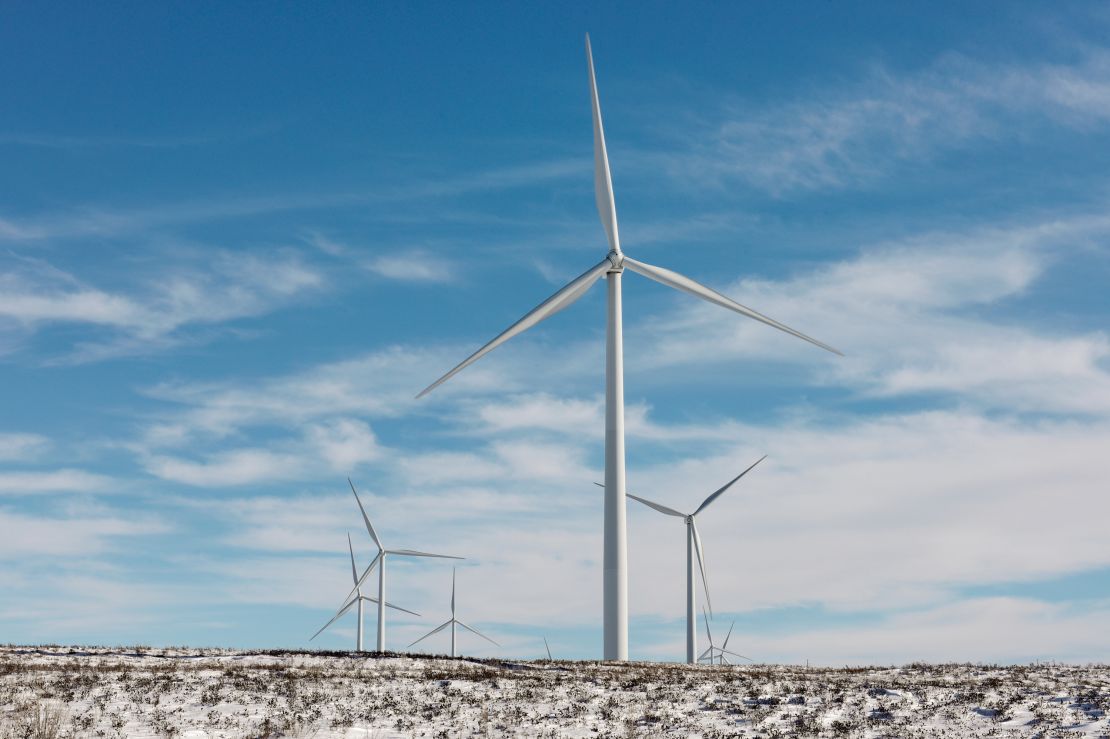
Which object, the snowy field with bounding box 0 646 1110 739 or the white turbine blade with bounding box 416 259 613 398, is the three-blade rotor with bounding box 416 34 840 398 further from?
the snowy field with bounding box 0 646 1110 739

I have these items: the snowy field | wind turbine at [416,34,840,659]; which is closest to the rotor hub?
wind turbine at [416,34,840,659]

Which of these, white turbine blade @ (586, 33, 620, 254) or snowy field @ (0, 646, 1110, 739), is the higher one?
white turbine blade @ (586, 33, 620, 254)

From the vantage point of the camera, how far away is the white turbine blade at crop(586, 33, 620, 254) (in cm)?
6719

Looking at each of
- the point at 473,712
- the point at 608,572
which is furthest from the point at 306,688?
the point at 608,572

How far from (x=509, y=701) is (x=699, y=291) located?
38.0m

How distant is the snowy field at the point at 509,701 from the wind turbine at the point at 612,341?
9.86m

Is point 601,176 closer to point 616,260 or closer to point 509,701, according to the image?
point 616,260

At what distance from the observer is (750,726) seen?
3312 centimetres

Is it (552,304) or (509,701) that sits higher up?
(552,304)

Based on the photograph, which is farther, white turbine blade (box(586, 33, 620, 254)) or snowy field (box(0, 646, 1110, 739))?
white turbine blade (box(586, 33, 620, 254))

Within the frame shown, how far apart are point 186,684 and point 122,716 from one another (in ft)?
15.4

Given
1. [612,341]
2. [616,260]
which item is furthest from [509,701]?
[616,260]

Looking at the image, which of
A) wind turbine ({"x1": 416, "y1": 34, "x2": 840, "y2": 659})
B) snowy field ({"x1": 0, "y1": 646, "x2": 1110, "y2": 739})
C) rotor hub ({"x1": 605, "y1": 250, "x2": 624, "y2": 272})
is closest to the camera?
→ snowy field ({"x1": 0, "y1": 646, "x2": 1110, "y2": 739})

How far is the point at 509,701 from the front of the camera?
3619cm
